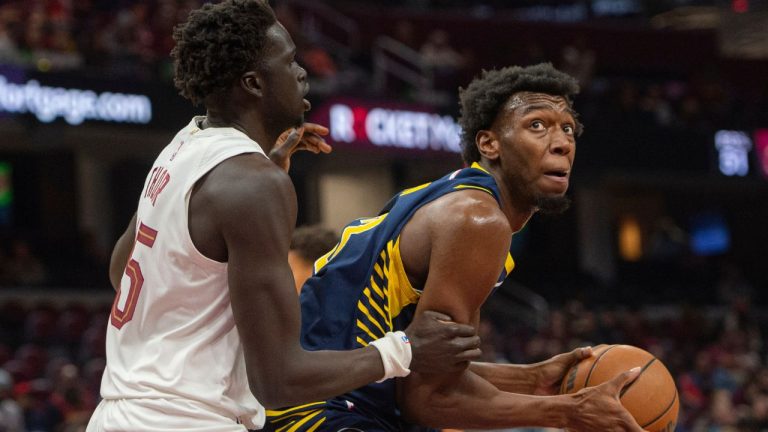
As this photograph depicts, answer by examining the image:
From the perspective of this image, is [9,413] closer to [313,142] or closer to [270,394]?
[313,142]

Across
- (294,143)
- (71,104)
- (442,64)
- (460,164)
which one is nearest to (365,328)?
(294,143)

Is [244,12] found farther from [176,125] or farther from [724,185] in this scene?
[724,185]

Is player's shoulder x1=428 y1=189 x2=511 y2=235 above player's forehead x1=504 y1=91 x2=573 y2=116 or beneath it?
beneath

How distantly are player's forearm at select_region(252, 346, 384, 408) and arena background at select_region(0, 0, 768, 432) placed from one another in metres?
6.50

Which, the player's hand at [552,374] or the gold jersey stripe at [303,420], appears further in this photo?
the player's hand at [552,374]

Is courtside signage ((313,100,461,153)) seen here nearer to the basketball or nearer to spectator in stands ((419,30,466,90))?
spectator in stands ((419,30,466,90))

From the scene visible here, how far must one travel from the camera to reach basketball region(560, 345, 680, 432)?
12.0ft

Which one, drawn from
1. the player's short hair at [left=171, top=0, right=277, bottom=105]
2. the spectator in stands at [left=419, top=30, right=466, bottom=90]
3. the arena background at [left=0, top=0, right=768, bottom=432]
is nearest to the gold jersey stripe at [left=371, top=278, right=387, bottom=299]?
the player's short hair at [left=171, top=0, right=277, bottom=105]

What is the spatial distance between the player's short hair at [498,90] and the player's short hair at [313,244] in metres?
1.57

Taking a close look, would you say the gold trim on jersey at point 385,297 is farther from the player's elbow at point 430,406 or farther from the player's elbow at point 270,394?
the player's elbow at point 270,394

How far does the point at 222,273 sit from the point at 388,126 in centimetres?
1327

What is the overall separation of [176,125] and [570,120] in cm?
1116

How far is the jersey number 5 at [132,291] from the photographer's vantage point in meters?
3.04

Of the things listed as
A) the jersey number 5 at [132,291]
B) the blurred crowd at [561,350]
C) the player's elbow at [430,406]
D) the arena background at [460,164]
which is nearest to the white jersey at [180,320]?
the jersey number 5 at [132,291]
